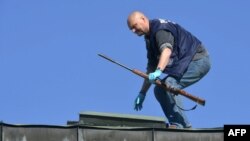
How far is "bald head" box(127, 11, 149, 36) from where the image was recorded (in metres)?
28.3

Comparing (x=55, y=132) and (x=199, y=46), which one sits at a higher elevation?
(x=199, y=46)

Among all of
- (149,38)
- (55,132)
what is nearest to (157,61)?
(149,38)

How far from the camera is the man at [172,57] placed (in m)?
28.1

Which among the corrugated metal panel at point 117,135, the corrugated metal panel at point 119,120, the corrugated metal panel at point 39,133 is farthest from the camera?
the corrugated metal panel at point 119,120

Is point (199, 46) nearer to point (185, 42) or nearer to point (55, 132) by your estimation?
point (185, 42)

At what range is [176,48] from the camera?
2828 centimetres

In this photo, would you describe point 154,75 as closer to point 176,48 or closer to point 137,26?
point 176,48

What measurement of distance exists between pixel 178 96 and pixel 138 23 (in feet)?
4.90

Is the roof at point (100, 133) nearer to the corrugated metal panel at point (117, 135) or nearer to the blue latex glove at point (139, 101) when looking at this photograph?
the corrugated metal panel at point (117, 135)

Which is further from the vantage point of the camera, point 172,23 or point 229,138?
point 172,23

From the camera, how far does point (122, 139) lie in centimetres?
2747

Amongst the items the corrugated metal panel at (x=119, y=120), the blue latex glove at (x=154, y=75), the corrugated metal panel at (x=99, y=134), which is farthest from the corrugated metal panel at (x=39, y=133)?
the blue latex glove at (x=154, y=75)

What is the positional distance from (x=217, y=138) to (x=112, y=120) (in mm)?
1926

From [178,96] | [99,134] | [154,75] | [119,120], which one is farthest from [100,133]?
[178,96]
